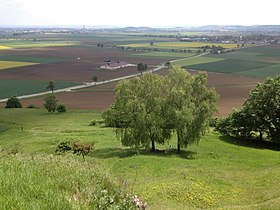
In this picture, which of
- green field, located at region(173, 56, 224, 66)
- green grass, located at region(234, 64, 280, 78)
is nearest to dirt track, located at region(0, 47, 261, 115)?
green grass, located at region(234, 64, 280, 78)

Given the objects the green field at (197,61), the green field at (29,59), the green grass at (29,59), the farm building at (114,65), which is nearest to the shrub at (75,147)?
the farm building at (114,65)

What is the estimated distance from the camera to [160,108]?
130ft

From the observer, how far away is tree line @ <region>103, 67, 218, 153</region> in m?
39.4

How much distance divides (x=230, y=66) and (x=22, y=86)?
8825 cm

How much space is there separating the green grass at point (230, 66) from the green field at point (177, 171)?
101041mm

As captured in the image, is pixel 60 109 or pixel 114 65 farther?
pixel 114 65

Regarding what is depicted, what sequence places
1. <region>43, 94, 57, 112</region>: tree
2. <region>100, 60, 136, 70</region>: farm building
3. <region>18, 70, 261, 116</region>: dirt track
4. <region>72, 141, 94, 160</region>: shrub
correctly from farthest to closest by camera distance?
<region>100, 60, 136, 70</region>: farm building, <region>18, 70, 261, 116</region>: dirt track, <region>43, 94, 57, 112</region>: tree, <region>72, 141, 94, 160</region>: shrub

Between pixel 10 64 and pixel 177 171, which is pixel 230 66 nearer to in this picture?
pixel 10 64

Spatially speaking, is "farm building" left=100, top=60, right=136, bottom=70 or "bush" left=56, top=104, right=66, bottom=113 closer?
"bush" left=56, top=104, right=66, bottom=113

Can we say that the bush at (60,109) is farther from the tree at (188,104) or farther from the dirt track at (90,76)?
the tree at (188,104)

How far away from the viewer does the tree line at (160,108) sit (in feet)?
129

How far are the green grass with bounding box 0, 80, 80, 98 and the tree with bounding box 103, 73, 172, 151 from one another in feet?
253

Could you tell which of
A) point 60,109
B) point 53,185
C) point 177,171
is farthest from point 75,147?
point 60,109

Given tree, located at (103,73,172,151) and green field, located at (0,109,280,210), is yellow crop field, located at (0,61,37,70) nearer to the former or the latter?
green field, located at (0,109,280,210)
